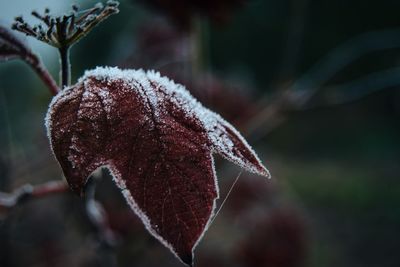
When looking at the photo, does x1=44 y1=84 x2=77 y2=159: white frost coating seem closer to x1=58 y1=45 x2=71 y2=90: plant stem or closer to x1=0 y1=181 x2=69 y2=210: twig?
x1=58 y1=45 x2=71 y2=90: plant stem

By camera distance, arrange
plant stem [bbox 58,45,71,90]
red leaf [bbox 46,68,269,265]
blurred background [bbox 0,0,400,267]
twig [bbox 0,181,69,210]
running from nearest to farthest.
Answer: red leaf [bbox 46,68,269,265]
plant stem [bbox 58,45,71,90]
twig [bbox 0,181,69,210]
blurred background [bbox 0,0,400,267]

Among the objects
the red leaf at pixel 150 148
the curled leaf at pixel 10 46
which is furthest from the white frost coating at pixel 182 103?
the curled leaf at pixel 10 46

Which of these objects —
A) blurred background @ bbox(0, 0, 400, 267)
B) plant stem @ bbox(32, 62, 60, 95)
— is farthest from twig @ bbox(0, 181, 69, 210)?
plant stem @ bbox(32, 62, 60, 95)

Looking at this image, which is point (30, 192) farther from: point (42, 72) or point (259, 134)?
point (259, 134)

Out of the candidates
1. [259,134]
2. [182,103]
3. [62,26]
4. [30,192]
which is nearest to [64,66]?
[62,26]

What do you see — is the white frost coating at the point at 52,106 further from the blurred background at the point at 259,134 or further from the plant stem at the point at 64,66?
the blurred background at the point at 259,134
